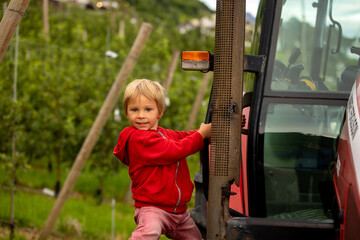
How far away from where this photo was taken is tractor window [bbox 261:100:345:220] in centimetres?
376

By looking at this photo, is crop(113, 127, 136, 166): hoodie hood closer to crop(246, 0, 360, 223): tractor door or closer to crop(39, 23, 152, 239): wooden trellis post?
crop(246, 0, 360, 223): tractor door

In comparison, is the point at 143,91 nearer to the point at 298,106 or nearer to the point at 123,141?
the point at 123,141

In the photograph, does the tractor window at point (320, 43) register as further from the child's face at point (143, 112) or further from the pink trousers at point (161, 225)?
the pink trousers at point (161, 225)

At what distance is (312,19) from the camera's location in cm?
397

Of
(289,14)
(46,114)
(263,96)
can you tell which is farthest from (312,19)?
(46,114)

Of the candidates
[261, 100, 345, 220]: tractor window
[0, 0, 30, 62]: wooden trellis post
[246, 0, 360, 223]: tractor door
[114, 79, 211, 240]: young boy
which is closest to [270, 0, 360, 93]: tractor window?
[246, 0, 360, 223]: tractor door

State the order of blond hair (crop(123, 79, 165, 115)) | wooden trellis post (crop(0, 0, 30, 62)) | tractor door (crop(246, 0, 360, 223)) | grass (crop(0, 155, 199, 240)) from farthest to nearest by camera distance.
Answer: grass (crop(0, 155, 199, 240)), tractor door (crop(246, 0, 360, 223)), wooden trellis post (crop(0, 0, 30, 62)), blond hair (crop(123, 79, 165, 115))

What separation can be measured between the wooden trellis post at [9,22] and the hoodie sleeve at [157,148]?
1087 millimetres

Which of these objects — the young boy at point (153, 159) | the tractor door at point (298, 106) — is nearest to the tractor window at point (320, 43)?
the tractor door at point (298, 106)

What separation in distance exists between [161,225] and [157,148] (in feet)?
1.39

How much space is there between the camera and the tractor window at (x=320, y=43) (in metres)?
3.88

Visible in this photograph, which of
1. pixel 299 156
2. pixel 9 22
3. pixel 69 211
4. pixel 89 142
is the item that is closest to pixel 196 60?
pixel 299 156

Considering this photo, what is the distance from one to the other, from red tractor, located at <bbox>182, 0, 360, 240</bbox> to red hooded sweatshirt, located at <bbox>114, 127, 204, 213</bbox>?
18cm

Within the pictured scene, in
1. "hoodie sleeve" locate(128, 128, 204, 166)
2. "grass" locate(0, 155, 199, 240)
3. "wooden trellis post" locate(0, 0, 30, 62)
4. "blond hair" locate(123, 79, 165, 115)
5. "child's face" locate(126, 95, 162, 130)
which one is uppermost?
"wooden trellis post" locate(0, 0, 30, 62)
